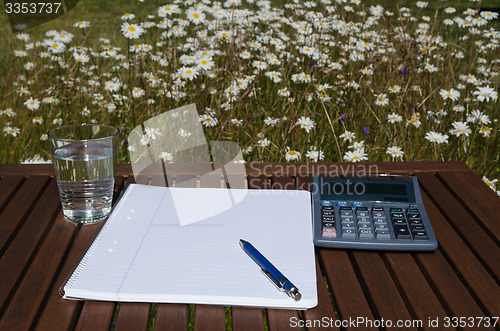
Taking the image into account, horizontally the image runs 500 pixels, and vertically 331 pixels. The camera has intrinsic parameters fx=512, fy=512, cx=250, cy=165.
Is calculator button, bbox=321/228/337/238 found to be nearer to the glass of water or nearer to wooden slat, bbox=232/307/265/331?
wooden slat, bbox=232/307/265/331

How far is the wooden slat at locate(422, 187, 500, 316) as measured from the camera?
2.42 feet

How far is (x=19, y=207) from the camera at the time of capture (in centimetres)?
97

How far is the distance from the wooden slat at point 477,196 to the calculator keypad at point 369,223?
15cm

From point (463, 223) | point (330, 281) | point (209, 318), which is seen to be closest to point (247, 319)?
point (209, 318)

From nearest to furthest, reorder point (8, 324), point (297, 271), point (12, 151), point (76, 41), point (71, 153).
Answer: point (8, 324)
point (297, 271)
point (71, 153)
point (12, 151)
point (76, 41)

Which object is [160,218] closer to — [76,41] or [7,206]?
[7,206]

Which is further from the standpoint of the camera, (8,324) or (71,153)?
(71,153)

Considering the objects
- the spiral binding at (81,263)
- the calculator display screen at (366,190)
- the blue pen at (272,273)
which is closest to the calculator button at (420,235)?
the calculator display screen at (366,190)

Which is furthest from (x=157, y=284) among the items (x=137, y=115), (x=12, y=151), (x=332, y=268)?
(x=12, y=151)

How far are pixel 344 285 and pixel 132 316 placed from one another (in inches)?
12.0

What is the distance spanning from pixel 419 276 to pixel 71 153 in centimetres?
62

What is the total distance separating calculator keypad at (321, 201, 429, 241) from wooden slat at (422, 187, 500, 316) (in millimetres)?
47

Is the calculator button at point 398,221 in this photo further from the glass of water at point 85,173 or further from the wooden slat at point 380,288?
the glass of water at point 85,173

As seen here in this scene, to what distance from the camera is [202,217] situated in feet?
3.06
